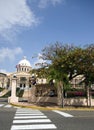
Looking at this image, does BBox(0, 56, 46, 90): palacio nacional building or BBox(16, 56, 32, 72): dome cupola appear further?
BBox(16, 56, 32, 72): dome cupola

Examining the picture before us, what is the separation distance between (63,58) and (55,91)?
792 centimetres

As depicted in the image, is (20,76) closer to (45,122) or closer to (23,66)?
(23,66)

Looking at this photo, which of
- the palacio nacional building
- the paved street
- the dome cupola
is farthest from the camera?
the dome cupola

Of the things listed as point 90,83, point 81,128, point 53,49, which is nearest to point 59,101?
point 90,83

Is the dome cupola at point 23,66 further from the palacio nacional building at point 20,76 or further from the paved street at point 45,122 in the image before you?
the paved street at point 45,122

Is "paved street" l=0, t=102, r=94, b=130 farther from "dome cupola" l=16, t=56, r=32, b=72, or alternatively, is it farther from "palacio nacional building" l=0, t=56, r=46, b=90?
"dome cupola" l=16, t=56, r=32, b=72

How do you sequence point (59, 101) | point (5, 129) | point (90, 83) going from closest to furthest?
1. point (5, 129)
2. point (90, 83)
3. point (59, 101)

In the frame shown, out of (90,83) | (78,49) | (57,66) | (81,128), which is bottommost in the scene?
(81,128)

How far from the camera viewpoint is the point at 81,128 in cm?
915

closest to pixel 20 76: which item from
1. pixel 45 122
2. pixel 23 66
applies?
pixel 23 66

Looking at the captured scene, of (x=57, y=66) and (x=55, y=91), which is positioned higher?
(x=57, y=66)

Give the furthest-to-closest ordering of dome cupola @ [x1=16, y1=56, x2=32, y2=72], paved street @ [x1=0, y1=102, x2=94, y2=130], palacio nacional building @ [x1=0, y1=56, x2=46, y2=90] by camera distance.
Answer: dome cupola @ [x1=16, y1=56, x2=32, y2=72] → palacio nacional building @ [x1=0, y1=56, x2=46, y2=90] → paved street @ [x1=0, y1=102, x2=94, y2=130]

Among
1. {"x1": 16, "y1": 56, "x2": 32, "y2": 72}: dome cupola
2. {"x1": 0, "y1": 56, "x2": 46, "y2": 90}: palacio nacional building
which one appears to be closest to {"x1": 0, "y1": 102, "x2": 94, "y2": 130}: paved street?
{"x1": 0, "y1": 56, "x2": 46, "y2": 90}: palacio nacional building

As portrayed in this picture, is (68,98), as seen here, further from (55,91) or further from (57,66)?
(57,66)
